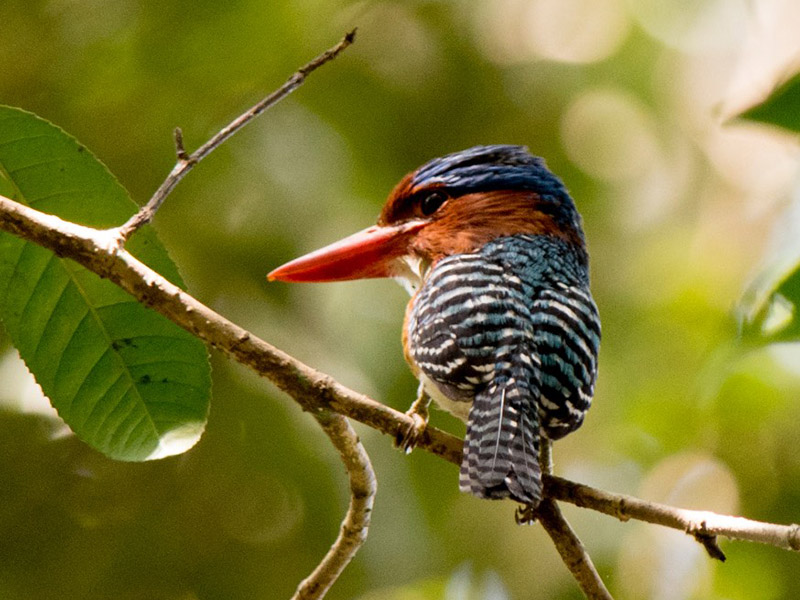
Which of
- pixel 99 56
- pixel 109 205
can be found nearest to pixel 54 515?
pixel 99 56

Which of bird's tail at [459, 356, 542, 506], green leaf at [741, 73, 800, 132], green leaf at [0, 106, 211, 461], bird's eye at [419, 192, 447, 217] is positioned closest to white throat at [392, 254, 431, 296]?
bird's eye at [419, 192, 447, 217]

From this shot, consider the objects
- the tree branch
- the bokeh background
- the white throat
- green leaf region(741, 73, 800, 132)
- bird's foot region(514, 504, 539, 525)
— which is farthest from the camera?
the bokeh background

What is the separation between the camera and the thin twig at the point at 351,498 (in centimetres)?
188

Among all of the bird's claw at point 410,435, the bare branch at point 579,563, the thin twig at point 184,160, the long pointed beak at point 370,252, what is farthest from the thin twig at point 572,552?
the long pointed beak at point 370,252

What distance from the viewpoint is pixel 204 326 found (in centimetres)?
177

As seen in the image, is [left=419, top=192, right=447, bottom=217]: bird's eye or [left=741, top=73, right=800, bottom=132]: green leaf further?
[left=419, top=192, right=447, bottom=217]: bird's eye

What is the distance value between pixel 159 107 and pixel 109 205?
1.86 metres

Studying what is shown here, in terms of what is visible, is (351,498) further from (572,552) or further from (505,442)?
(572,552)

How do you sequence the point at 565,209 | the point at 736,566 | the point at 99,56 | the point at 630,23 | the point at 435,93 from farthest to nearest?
the point at 630,23 < the point at 435,93 < the point at 99,56 < the point at 736,566 < the point at 565,209

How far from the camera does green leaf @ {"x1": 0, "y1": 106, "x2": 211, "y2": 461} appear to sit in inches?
80.9

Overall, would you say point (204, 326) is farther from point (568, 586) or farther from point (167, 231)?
point (568, 586)

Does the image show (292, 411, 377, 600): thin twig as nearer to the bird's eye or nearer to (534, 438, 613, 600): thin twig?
(534, 438, 613, 600): thin twig

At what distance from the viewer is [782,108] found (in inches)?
66.2

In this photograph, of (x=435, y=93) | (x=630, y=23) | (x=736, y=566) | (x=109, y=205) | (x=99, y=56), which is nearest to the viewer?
(x=109, y=205)
